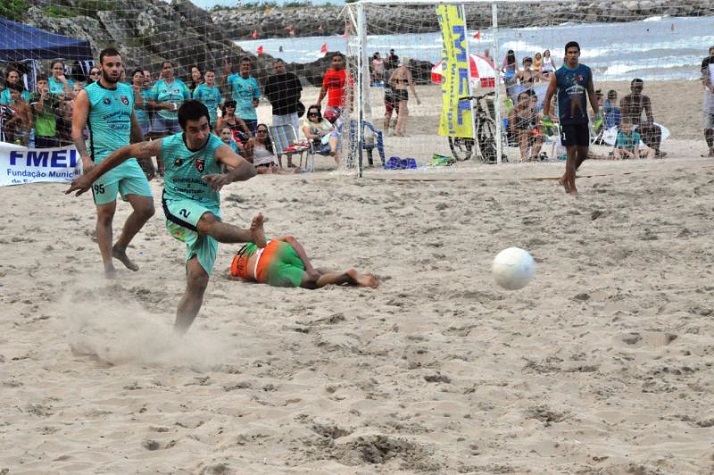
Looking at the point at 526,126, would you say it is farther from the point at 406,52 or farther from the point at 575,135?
the point at 406,52

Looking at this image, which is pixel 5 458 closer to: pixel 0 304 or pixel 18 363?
pixel 18 363

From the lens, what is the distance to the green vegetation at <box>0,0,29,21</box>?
66.7 ft

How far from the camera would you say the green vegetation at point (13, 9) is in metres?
20.3

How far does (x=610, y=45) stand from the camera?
2148cm

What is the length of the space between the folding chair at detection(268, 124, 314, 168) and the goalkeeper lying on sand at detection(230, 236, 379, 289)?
22.3 feet

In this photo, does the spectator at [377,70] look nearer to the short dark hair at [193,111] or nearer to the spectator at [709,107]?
the spectator at [709,107]

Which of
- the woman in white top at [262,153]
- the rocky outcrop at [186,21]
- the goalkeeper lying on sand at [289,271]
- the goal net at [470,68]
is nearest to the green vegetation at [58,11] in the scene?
the rocky outcrop at [186,21]

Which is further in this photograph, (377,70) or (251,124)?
(377,70)

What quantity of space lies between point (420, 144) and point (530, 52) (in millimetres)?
7576

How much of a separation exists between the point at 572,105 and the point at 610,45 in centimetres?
1119

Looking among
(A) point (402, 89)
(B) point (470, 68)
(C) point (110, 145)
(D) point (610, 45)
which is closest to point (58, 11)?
(A) point (402, 89)

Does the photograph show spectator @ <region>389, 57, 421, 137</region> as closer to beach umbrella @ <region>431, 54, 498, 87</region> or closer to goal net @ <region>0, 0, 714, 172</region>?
goal net @ <region>0, 0, 714, 172</region>

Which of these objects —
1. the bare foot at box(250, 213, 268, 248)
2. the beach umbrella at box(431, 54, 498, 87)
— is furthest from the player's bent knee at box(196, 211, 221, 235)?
the beach umbrella at box(431, 54, 498, 87)

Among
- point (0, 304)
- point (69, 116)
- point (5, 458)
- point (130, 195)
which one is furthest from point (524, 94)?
point (5, 458)
